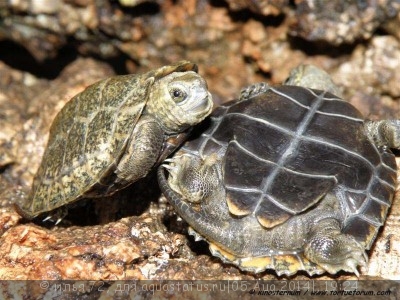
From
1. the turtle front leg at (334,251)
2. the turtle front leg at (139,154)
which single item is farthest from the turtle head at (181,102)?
the turtle front leg at (334,251)

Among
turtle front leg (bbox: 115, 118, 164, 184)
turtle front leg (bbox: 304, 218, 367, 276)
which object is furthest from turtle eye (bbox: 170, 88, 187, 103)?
turtle front leg (bbox: 304, 218, 367, 276)

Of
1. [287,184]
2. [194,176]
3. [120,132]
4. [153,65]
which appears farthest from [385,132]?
[153,65]

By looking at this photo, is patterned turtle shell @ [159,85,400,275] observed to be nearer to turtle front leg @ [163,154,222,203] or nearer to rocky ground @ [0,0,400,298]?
turtle front leg @ [163,154,222,203]

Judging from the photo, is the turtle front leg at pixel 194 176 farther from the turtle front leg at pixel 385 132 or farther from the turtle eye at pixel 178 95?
the turtle front leg at pixel 385 132

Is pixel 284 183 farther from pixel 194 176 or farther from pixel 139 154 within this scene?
pixel 139 154

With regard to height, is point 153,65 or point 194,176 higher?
point 194,176

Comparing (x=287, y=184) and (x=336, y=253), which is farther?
(x=287, y=184)

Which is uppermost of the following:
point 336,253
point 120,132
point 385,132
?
point 120,132
